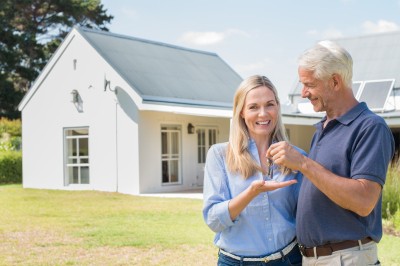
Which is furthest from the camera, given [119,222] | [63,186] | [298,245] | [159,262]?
[63,186]

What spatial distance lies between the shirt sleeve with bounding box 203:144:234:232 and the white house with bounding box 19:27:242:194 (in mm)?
14187

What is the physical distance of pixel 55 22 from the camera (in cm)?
4025

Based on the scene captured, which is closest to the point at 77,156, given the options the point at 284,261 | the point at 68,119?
the point at 68,119

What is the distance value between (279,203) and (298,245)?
0.22 meters

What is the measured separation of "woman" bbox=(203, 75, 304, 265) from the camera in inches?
122

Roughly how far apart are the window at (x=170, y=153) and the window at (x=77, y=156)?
99.0 inches

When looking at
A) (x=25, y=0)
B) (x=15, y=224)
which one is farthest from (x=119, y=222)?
(x=25, y=0)

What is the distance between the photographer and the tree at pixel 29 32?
35.8 m

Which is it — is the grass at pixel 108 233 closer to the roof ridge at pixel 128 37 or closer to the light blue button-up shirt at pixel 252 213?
the light blue button-up shirt at pixel 252 213

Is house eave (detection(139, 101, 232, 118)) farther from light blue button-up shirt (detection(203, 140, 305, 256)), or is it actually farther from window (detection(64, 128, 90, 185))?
light blue button-up shirt (detection(203, 140, 305, 256))

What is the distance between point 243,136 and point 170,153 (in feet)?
55.5

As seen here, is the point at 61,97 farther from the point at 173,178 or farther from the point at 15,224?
the point at 15,224

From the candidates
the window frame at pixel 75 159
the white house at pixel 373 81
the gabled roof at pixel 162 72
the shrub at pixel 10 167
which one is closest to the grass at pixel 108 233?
the window frame at pixel 75 159

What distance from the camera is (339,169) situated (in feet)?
9.14
